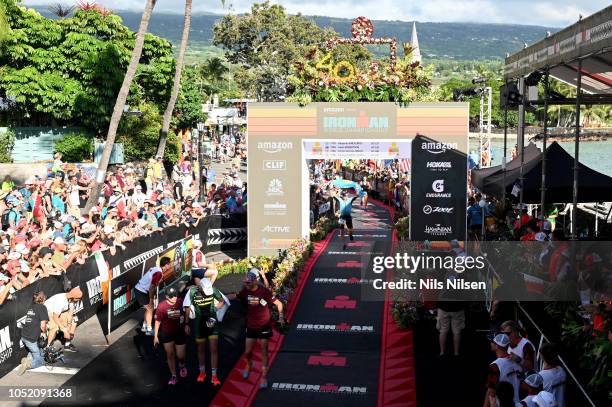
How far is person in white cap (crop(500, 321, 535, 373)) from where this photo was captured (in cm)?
955

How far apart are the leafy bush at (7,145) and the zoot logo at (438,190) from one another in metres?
22.3

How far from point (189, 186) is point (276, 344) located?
78.4 feet

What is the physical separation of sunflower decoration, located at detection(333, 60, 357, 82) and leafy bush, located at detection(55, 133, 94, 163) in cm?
1977

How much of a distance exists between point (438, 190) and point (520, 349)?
1009 centimetres

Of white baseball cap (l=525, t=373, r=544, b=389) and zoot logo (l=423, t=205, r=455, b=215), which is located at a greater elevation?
zoot logo (l=423, t=205, r=455, b=215)

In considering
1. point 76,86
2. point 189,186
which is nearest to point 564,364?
point 189,186

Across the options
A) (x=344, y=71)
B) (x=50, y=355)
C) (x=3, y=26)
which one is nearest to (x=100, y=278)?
(x=50, y=355)

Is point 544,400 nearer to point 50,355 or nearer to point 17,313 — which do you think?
point 50,355

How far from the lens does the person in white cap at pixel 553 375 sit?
27.8 ft

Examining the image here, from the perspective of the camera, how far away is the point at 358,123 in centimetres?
2062

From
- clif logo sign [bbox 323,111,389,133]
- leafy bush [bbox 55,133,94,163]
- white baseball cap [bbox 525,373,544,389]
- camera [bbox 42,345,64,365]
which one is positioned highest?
clif logo sign [bbox 323,111,389,133]

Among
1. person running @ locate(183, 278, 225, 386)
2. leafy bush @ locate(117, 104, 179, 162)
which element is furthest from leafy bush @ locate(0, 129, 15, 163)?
person running @ locate(183, 278, 225, 386)

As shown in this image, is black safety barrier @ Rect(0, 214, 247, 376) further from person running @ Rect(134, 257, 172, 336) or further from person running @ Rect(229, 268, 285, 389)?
person running @ Rect(229, 268, 285, 389)

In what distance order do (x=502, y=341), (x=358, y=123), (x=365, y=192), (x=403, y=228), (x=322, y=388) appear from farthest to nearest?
(x=365, y=192) → (x=403, y=228) → (x=358, y=123) → (x=322, y=388) → (x=502, y=341)
